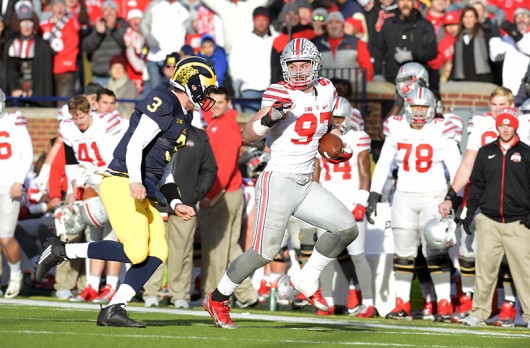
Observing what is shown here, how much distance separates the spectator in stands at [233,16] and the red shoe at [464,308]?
5.74 metres

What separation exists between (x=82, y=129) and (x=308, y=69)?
4.75 meters

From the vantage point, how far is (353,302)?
510 inches

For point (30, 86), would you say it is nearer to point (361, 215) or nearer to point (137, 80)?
point (137, 80)

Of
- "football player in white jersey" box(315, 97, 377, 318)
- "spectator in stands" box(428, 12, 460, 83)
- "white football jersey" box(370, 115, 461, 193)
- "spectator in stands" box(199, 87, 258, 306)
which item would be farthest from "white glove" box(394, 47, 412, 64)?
"white football jersey" box(370, 115, 461, 193)

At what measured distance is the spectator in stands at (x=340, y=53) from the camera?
1583 centimetres

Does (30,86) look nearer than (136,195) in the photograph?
No

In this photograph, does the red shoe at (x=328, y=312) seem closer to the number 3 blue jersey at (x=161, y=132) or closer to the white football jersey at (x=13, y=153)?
the white football jersey at (x=13, y=153)

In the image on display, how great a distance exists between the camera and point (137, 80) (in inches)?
703

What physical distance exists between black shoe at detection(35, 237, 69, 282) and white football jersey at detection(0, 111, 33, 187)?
14.8 feet

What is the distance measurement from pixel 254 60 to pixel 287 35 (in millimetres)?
537

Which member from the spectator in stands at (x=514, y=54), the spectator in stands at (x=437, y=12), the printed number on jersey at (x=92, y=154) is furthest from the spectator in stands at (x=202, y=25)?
the printed number on jersey at (x=92, y=154)

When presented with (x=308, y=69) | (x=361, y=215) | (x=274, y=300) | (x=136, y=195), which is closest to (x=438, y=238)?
(x=361, y=215)

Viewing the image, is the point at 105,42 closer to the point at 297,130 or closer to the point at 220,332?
the point at 297,130

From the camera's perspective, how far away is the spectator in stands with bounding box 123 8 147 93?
696 inches
